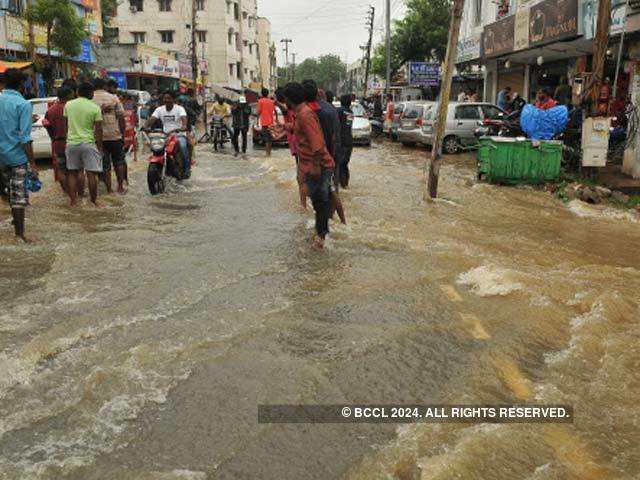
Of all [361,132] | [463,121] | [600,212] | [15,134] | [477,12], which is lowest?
[600,212]

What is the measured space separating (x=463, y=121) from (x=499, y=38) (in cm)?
406

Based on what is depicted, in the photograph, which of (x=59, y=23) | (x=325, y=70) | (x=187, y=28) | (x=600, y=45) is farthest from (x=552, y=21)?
(x=325, y=70)

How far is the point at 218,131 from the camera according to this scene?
1889cm

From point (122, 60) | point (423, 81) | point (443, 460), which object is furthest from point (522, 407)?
point (122, 60)

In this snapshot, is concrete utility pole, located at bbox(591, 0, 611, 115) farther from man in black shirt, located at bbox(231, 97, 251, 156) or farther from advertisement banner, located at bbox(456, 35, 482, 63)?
advertisement banner, located at bbox(456, 35, 482, 63)

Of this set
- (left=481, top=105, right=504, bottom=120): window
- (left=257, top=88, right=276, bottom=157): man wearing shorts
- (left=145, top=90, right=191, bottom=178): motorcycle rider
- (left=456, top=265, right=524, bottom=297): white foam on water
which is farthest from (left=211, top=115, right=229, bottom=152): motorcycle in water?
(left=456, top=265, right=524, bottom=297): white foam on water

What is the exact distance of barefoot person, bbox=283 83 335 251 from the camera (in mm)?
6223

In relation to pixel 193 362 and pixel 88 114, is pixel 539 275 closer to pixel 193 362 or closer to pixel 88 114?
pixel 193 362

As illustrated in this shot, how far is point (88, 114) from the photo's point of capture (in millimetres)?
8414

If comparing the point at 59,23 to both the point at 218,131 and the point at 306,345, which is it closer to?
the point at 218,131

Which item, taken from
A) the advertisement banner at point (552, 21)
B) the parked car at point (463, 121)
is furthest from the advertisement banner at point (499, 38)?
the parked car at point (463, 121)

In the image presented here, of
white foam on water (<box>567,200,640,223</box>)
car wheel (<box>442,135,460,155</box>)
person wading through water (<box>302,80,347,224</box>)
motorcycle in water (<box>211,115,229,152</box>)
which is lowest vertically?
white foam on water (<box>567,200,640,223</box>)

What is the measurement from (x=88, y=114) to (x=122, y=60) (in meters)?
32.0

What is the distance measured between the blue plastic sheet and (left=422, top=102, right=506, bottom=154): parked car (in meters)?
6.18
